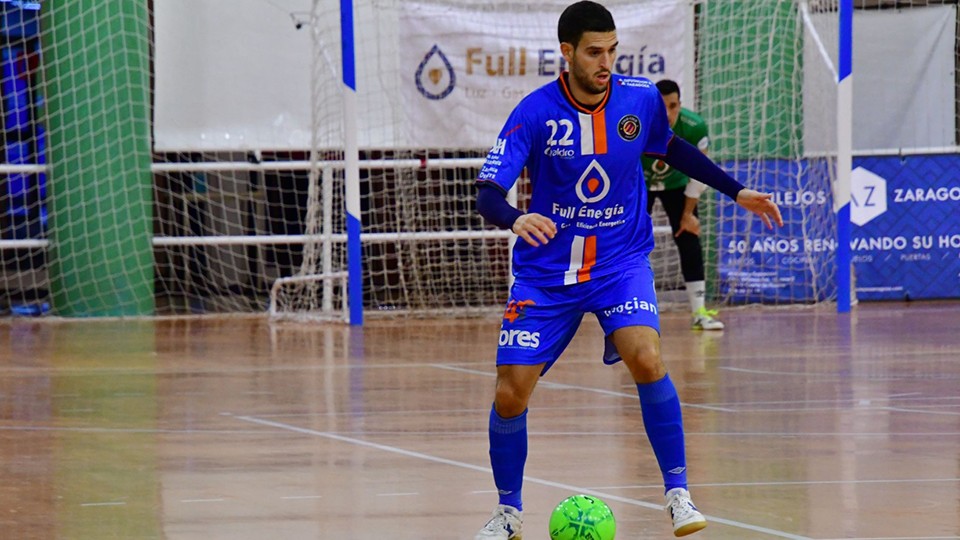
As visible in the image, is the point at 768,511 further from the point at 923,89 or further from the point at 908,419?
the point at 923,89

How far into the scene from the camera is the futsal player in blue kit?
16.1 ft

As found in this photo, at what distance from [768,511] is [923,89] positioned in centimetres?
1263

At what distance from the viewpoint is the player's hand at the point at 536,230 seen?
15.1 feet

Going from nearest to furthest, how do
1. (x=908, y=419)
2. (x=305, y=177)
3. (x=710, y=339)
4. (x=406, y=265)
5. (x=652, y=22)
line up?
(x=908, y=419)
(x=710, y=339)
(x=652, y=22)
(x=406, y=265)
(x=305, y=177)

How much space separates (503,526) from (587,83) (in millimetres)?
1482

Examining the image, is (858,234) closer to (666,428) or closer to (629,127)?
(629,127)

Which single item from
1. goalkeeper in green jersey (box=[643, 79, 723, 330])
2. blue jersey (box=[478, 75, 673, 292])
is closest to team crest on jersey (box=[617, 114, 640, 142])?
blue jersey (box=[478, 75, 673, 292])

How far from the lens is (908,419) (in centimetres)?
734

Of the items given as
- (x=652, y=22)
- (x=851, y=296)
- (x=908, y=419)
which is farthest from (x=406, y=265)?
(x=908, y=419)

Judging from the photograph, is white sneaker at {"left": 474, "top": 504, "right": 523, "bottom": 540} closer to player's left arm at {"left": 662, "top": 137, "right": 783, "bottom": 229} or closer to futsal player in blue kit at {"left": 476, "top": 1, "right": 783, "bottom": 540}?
futsal player in blue kit at {"left": 476, "top": 1, "right": 783, "bottom": 540}

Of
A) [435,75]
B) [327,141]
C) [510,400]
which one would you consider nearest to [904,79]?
[435,75]

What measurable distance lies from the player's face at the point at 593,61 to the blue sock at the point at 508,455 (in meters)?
1.10

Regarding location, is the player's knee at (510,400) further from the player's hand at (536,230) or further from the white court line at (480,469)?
the white court line at (480,469)

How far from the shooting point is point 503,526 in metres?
4.75
